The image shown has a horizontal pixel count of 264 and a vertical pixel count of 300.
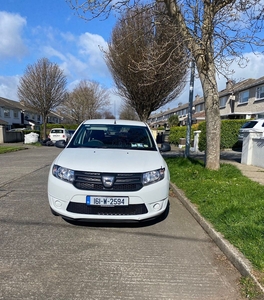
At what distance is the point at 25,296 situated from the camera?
7.55ft

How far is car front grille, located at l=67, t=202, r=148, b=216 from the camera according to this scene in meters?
3.48

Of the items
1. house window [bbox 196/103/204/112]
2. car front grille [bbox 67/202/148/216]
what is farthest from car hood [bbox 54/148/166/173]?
house window [bbox 196/103/204/112]

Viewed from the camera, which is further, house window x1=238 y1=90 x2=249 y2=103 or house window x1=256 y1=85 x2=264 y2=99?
house window x1=238 y1=90 x2=249 y2=103

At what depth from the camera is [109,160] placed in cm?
380

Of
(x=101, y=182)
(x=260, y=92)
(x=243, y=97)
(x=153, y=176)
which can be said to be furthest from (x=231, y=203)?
(x=243, y=97)

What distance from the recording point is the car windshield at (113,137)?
15.7ft

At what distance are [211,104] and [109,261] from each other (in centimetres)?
551

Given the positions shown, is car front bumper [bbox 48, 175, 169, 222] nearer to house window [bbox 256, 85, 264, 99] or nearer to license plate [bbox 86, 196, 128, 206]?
license plate [bbox 86, 196, 128, 206]

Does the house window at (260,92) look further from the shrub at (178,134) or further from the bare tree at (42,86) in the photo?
the bare tree at (42,86)

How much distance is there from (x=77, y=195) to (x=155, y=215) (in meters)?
1.22

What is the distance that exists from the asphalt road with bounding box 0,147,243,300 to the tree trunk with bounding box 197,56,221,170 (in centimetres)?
341

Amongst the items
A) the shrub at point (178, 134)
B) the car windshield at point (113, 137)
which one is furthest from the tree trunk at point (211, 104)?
the shrub at point (178, 134)

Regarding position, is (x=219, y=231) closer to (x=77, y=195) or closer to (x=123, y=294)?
(x=123, y=294)

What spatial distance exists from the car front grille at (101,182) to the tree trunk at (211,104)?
436 centimetres
